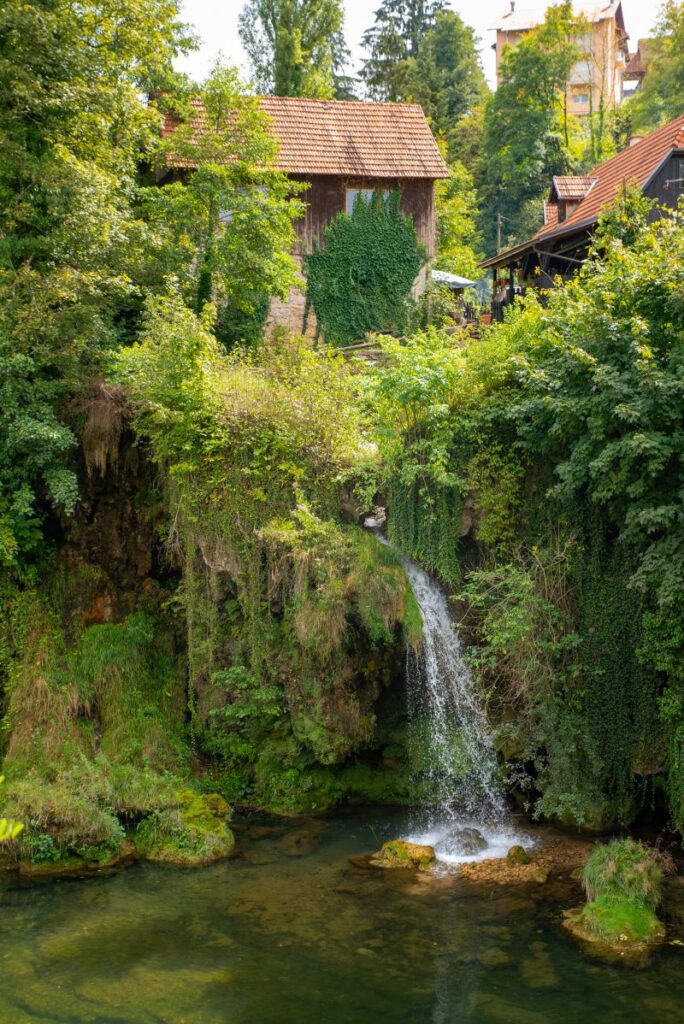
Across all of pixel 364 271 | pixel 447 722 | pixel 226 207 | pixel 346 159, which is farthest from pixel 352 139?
pixel 447 722

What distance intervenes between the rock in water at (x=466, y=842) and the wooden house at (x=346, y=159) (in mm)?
16363

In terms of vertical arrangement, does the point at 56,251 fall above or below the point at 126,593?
above

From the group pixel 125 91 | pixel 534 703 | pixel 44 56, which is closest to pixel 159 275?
pixel 125 91

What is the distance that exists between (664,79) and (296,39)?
16394mm

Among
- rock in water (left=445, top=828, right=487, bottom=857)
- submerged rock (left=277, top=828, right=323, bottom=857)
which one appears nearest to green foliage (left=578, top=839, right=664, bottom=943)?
rock in water (left=445, top=828, right=487, bottom=857)

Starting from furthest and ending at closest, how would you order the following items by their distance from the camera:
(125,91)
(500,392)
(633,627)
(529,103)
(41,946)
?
1. (529,103)
2. (125,91)
3. (500,392)
4. (633,627)
5. (41,946)

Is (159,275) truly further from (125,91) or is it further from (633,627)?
(633,627)

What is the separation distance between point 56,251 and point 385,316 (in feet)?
40.9

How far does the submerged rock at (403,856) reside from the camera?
1269 centimetres

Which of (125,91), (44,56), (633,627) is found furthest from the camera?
(125,91)

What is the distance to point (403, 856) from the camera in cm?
1277

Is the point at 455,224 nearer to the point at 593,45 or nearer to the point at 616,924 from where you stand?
the point at 593,45

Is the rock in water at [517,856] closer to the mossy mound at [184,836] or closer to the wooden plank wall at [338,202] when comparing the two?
the mossy mound at [184,836]

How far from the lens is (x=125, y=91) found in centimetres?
1788
